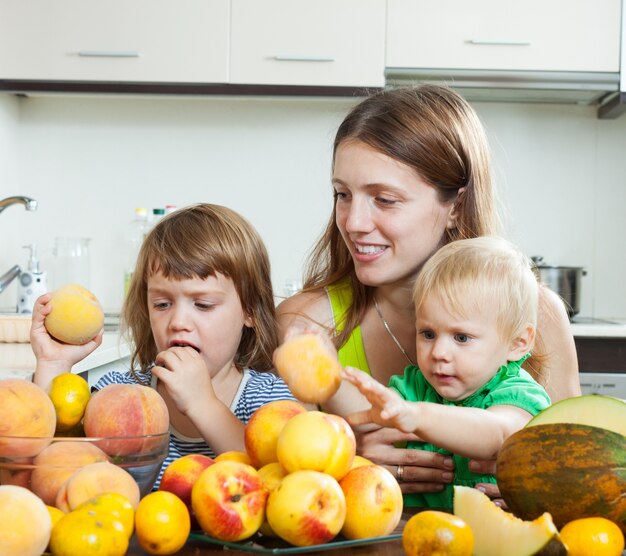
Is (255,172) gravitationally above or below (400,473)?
above

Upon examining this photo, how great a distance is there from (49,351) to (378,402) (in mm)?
660

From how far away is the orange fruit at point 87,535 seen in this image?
2.14 ft

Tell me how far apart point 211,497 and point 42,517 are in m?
0.13

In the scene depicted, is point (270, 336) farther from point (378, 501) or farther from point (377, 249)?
point (378, 501)

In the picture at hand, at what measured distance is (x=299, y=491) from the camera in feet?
2.26

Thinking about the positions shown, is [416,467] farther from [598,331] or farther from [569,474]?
[598,331]

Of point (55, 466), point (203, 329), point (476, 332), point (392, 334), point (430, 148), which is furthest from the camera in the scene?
point (392, 334)

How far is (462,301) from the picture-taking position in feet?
4.10

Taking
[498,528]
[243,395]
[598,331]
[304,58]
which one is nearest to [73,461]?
[498,528]

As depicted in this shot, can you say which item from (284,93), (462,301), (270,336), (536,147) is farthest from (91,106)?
(462,301)

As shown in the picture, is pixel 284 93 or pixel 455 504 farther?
pixel 284 93

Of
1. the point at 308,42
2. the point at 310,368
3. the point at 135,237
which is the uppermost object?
the point at 308,42

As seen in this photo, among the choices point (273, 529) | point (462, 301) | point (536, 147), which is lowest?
point (273, 529)

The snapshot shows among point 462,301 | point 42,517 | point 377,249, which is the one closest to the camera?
point 42,517
